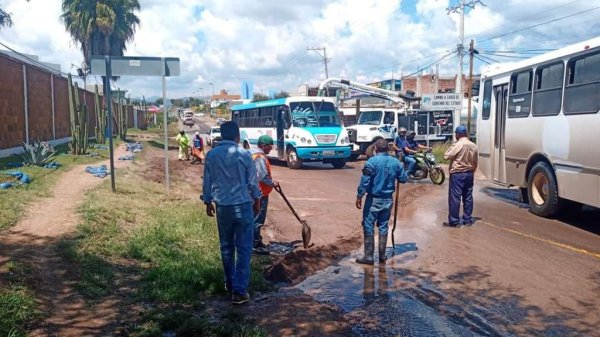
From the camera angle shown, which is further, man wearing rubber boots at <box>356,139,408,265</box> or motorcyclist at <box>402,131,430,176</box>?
motorcyclist at <box>402,131,430,176</box>

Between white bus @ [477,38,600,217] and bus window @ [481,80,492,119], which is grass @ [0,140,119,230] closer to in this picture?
white bus @ [477,38,600,217]

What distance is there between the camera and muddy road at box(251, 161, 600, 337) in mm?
4914

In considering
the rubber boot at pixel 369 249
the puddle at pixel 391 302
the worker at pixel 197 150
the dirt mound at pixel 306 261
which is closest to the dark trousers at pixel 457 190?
the dirt mound at pixel 306 261

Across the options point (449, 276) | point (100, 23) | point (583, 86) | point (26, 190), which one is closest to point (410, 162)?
point (583, 86)

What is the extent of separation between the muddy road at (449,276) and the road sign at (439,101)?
10.8 m

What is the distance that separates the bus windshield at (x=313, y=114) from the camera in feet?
65.5

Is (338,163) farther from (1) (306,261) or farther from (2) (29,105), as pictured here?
(1) (306,261)

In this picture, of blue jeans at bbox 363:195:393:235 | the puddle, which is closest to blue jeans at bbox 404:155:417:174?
the puddle

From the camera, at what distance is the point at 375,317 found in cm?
511

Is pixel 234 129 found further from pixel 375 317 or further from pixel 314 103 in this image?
pixel 314 103

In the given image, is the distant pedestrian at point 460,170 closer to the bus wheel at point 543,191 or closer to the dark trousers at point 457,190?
the dark trousers at point 457,190

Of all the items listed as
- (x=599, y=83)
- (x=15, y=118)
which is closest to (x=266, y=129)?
(x=15, y=118)

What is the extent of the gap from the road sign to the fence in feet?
46.4

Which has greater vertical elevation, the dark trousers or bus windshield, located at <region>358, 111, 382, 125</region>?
bus windshield, located at <region>358, 111, 382, 125</region>
